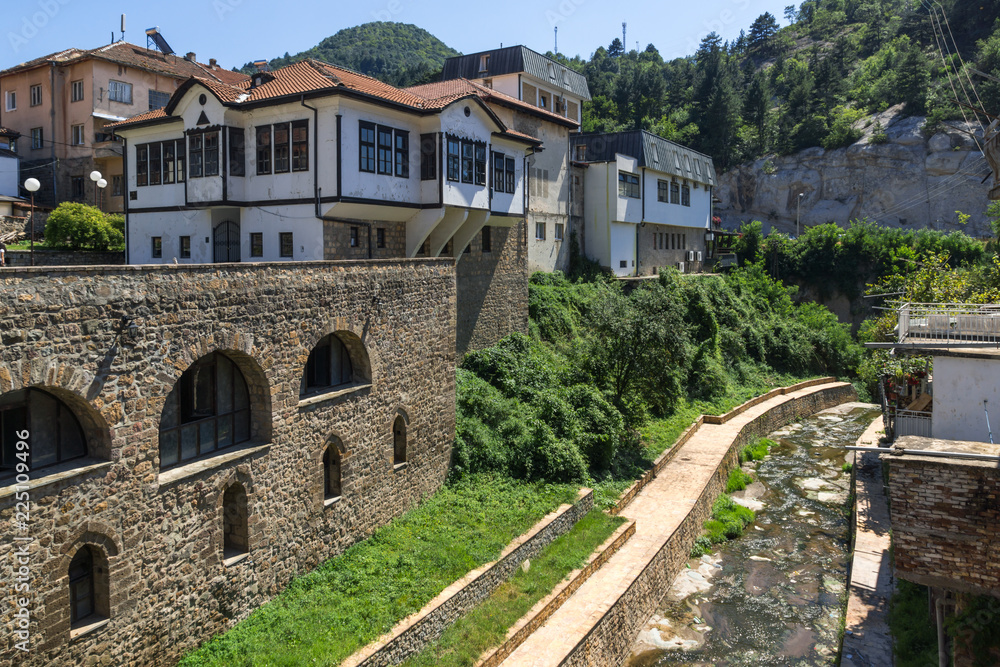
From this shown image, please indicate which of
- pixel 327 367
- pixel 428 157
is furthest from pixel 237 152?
pixel 327 367

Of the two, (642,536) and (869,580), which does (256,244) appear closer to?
(642,536)

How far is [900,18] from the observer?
77875 millimetres

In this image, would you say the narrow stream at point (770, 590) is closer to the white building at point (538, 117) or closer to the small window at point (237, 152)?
the white building at point (538, 117)

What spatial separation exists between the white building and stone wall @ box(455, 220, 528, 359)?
354cm

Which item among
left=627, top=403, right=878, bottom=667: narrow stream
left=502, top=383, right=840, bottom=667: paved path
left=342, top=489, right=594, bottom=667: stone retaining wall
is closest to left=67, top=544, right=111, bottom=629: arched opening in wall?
left=342, top=489, right=594, bottom=667: stone retaining wall

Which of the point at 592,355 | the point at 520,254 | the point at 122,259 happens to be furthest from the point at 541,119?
the point at 122,259

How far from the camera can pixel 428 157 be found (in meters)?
20.7

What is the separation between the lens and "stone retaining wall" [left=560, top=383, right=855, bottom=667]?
45.7ft

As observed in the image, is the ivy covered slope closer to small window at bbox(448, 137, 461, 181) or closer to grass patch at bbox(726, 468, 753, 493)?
grass patch at bbox(726, 468, 753, 493)

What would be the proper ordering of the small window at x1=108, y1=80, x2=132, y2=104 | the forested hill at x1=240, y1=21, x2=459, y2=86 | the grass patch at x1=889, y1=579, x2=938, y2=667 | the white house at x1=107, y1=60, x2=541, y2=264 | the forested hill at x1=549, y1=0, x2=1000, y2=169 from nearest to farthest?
1. the grass patch at x1=889, y1=579, x2=938, y2=667
2. the white house at x1=107, y1=60, x2=541, y2=264
3. the small window at x1=108, y1=80, x2=132, y2=104
4. the forested hill at x1=549, y1=0, x2=1000, y2=169
5. the forested hill at x1=240, y1=21, x2=459, y2=86

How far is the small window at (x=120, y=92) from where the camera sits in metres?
31.6

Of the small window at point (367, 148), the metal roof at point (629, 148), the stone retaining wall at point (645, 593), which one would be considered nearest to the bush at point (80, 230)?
the small window at point (367, 148)

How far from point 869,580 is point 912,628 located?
262 cm

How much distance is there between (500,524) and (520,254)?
1321 centimetres
